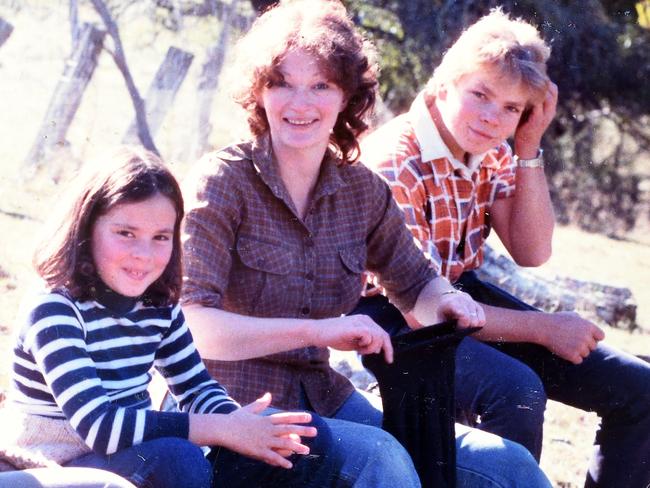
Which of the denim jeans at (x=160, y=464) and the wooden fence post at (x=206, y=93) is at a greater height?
the wooden fence post at (x=206, y=93)

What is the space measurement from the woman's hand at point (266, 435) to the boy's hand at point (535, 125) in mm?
1707

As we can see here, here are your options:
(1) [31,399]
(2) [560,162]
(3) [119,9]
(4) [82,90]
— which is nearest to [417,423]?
(1) [31,399]

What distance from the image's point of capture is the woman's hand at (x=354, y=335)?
8.21 ft

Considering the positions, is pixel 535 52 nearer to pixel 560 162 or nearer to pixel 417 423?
pixel 417 423

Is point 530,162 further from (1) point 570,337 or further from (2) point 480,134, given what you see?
(1) point 570,337

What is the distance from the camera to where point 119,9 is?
821 centimetres

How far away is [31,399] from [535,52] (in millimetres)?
2097

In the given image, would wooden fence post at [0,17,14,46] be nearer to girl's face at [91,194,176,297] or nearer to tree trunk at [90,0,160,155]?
tree trunk at [90,0,160,155]

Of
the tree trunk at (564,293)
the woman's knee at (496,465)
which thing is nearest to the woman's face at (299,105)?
the woman's knee at (496,465)

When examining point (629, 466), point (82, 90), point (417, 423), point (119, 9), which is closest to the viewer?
point (417, 423)

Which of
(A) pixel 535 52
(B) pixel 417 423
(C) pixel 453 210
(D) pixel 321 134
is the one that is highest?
(A) pixel 535 52

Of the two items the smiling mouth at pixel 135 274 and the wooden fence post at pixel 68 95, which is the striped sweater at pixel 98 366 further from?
the wooden fence post at pixel 68 95

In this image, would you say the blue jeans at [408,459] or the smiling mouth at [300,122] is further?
the smiling mouth at [300,122]

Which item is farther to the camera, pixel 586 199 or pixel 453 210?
pixel 586 199
